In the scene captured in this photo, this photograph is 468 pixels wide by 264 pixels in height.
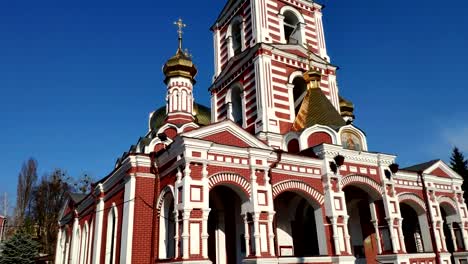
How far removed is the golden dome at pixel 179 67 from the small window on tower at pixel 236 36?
272 centimetres

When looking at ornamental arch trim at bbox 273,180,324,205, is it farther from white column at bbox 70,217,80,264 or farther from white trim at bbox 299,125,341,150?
white column at bbox 70,217,80,264

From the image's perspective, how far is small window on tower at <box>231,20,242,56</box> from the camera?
859 inches

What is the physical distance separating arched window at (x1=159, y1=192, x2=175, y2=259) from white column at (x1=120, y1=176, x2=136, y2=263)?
96 cm

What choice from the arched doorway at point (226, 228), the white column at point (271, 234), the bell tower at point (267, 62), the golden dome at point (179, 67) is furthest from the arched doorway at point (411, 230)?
the golden dome at point (179, 67)

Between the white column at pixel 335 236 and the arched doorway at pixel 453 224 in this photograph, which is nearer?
the white column at pixel 335 236

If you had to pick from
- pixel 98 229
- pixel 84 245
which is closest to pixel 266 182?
pixel 98 229

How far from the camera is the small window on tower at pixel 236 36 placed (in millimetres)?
21812

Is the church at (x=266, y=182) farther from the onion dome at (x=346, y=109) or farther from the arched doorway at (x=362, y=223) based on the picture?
the onion dome at (x=346, y=109)

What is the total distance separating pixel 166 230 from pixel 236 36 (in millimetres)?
13137

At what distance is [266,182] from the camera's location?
1255 centimetres

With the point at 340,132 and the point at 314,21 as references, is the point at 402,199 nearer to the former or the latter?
the point at 340,132

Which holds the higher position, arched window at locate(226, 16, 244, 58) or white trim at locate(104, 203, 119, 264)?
arched window at locate(226, 16, 244, 58)

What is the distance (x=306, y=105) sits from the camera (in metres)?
17.4

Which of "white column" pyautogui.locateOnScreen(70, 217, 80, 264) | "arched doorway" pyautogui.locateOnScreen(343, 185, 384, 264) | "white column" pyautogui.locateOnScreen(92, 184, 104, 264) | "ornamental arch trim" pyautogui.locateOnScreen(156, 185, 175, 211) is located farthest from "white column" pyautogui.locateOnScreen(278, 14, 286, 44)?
"white column" pyautogui.locateOnScreen(70, 217, 80, 264)
